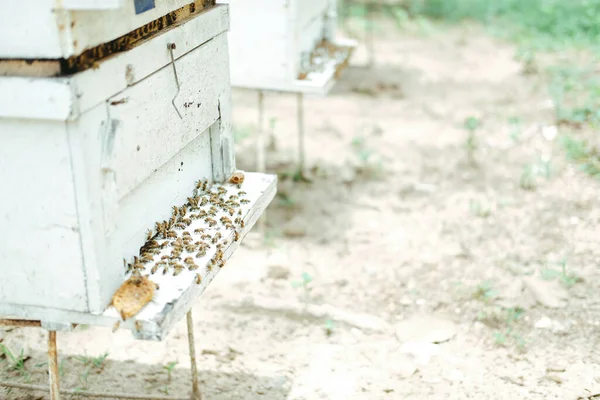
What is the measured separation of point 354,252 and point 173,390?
188 cm

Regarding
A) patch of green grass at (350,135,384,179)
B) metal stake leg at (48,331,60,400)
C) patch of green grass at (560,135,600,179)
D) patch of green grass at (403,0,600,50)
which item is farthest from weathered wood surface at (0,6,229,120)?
patch of green grass at (403,0,600,50)

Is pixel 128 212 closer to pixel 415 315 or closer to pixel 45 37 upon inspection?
pixel 45 37

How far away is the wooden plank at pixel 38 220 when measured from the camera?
6.86ft

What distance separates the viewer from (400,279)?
4.76 metres

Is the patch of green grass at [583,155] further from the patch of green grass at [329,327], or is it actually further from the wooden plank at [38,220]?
the wooden plank at [38,220]

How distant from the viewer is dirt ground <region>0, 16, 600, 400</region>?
375cm

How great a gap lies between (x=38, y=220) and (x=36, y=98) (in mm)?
385

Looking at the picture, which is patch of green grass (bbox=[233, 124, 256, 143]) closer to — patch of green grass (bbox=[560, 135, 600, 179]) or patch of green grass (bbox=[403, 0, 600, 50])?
patch of green grass (bbox=[560, 135, 600, 179])

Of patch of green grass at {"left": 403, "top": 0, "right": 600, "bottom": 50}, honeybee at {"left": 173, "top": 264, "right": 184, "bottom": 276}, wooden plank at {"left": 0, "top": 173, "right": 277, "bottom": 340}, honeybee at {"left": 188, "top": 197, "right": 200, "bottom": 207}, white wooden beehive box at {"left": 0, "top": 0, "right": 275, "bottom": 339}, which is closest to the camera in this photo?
white wooden beehive box at {"left": 0, "top": 0, "right": 275, "bottom": 339}

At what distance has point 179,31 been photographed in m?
2.63

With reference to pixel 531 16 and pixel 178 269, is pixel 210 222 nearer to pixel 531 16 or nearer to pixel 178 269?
pixel 178 269

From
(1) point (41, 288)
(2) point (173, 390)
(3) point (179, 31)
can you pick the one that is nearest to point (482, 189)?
(2) point (173, 390)

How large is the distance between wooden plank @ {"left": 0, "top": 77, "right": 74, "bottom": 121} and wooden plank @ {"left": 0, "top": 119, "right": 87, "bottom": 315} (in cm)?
5

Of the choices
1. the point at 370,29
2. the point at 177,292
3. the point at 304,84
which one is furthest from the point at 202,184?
the point at 370,29
